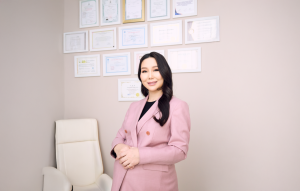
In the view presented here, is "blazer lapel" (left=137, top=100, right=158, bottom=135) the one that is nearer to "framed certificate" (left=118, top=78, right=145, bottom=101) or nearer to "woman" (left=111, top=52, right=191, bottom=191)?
"woman" (left=111, top=52, right=191, bottom=191)

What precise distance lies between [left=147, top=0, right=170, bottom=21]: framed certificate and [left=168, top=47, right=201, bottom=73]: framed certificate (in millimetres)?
→ 412

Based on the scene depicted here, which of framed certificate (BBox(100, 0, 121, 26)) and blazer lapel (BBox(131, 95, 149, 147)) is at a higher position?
framed certificate (BBox(100, 0, 121, 26))

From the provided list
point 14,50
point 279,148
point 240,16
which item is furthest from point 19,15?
point 279,148

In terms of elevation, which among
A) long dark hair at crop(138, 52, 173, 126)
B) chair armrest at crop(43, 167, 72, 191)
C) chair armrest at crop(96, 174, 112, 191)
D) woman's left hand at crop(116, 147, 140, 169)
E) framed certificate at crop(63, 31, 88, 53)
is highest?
framed certificate at crop(63, 31, 88, 53)

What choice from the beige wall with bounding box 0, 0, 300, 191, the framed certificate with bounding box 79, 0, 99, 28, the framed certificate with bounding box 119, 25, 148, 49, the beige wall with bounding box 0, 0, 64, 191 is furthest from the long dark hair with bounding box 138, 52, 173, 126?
the framed certificate with bounding box 79, 0, 99, 28

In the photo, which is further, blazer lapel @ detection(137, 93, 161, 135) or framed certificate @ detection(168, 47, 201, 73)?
framed certificate @ detection(168, 47, 201, 73)

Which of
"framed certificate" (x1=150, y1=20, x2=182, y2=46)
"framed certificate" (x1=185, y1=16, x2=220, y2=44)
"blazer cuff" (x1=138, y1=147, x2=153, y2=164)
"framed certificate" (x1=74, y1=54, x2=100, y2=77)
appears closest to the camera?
"blazer cuff" (x1=138, y1=147, x2=153, y2=164)

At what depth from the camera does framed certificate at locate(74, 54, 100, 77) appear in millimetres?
2330

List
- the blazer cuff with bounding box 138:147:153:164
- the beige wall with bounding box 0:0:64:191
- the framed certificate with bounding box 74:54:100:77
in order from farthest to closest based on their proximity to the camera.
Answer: the framed certificate with bounding box 74:54:100:77 → the beige wall with bounding box 0:0:64:191 → the blazer cuff with bounding box 138:147:153:164

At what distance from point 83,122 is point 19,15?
1210 mm

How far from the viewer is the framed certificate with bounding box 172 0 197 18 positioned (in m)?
2.07

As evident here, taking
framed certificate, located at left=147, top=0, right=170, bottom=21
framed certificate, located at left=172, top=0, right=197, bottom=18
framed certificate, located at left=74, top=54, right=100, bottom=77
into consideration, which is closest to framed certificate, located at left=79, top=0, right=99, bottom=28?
framed certificate, located at left=74, top=54, right=100, bottom=77

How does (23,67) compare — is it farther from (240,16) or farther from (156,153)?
(240,16)

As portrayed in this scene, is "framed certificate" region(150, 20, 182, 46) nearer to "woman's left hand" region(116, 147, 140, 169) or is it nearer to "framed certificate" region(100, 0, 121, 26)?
"framed certificate" region(100, 0, 121, 26)
